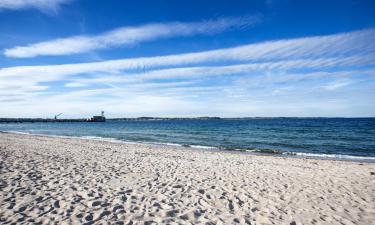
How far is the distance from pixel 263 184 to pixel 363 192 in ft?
10.1

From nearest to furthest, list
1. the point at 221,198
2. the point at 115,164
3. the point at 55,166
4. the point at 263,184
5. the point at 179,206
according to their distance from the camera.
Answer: the point at 179,206, the point at 221,198, the point at 263,184, the point at 55,166, the point at 115,164

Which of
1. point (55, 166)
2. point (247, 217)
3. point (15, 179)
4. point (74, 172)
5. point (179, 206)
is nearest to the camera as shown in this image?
point (247, 217)

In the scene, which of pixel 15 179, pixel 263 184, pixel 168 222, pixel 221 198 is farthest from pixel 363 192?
pixel 15 179

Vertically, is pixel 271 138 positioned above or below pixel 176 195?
below

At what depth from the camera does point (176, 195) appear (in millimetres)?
7195

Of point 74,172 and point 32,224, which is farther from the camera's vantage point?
point 74,172

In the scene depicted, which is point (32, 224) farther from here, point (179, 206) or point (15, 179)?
point (15, 179)

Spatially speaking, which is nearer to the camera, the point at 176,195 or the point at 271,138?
the point at 176,195

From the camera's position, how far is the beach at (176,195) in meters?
5.64

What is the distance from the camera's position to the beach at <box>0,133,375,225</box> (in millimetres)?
5641

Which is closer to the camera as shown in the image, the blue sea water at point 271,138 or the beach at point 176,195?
the beach at point 176,195

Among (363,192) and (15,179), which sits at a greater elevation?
(15,179)

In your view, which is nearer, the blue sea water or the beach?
the beach

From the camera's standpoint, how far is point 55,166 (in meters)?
10.5
